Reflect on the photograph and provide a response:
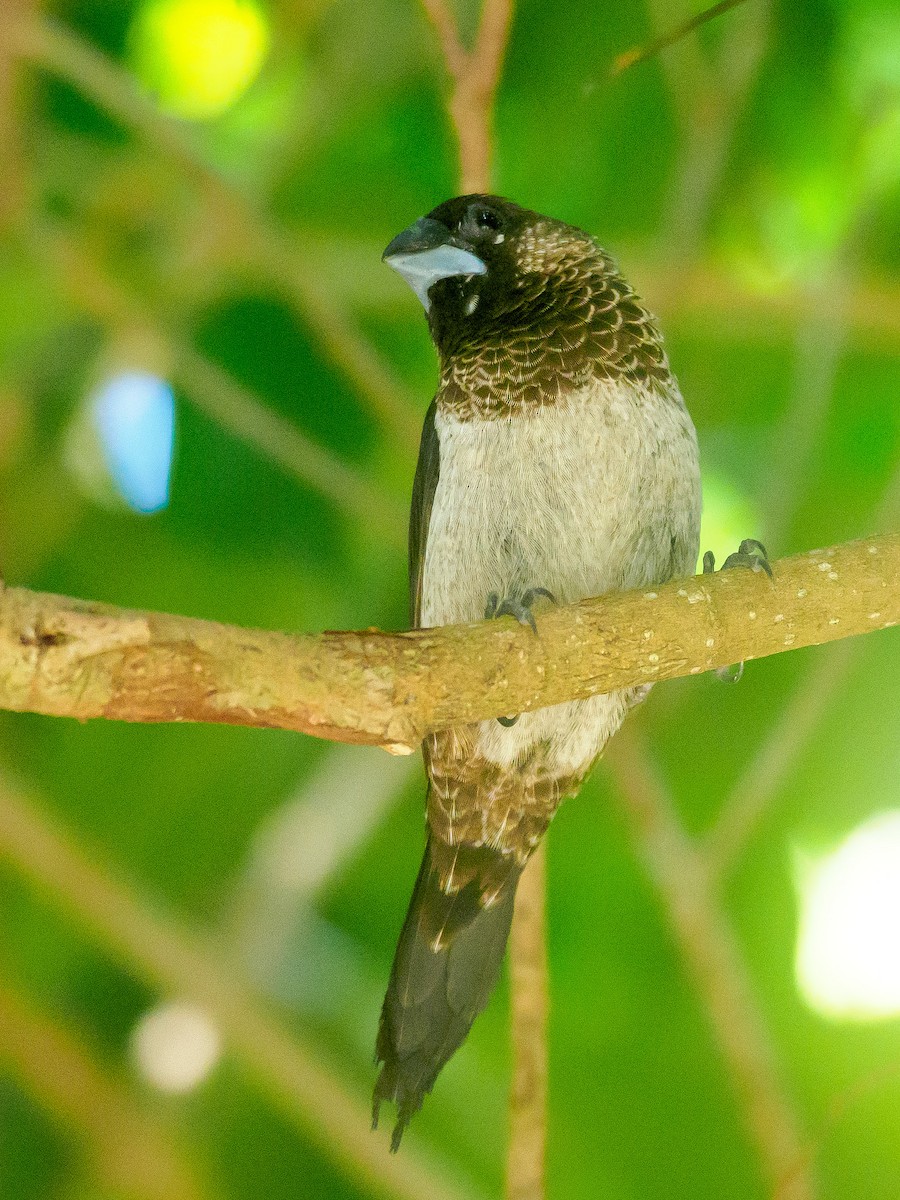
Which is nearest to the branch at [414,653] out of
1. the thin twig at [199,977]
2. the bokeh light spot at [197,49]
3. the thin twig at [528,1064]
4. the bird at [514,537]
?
the bird at [514,537]

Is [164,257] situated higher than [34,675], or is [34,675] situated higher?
[164,257]

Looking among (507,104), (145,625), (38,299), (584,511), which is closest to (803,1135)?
(584,511)

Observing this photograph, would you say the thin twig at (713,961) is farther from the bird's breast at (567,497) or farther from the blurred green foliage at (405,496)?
the blurred green foliage at (405,496)

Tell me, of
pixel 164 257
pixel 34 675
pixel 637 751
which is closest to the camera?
pixel 34 675

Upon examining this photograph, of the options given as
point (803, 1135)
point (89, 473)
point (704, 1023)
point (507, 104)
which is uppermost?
point (507, 104)

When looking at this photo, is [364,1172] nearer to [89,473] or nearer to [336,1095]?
Answer: [336,1095]

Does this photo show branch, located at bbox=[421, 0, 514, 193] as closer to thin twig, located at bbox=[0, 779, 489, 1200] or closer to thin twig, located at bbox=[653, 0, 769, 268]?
thin twig, located at bbox=[653, 0, 769, 268]

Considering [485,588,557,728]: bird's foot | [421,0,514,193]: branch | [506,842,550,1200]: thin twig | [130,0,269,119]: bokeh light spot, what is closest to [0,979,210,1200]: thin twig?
[506,842,550,1200]: thin twig

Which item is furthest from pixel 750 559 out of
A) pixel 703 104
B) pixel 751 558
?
pixel 703 104
